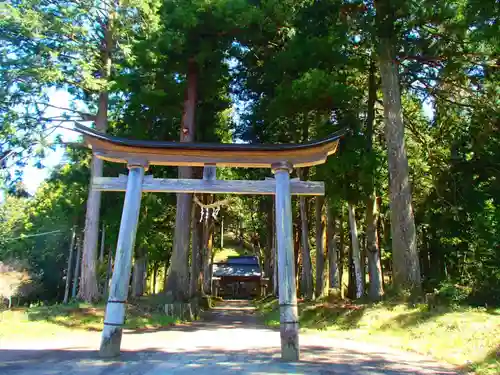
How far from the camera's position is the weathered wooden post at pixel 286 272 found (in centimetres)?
678

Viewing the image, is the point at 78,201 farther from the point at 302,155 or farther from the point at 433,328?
the point at 433,328

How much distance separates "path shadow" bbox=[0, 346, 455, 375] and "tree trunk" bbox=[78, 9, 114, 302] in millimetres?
6589

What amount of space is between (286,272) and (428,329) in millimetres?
3940

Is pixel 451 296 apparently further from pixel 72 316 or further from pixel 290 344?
pixel 72 316

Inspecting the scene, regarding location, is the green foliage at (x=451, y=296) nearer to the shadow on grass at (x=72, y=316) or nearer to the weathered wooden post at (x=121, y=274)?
the weathered wooden post at (x=121, y=274)

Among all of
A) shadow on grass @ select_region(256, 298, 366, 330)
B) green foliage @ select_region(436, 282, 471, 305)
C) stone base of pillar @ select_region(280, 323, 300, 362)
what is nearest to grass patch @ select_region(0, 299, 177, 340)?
shadow on grass @ select_region(256, 298, 366, 330)

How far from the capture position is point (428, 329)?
29.1ft

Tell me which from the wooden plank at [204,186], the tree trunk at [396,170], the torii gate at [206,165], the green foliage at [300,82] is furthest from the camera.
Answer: the green foliage at [300,82]

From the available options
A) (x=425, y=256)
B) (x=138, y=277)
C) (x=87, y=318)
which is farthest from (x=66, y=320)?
(x=425, y=256)

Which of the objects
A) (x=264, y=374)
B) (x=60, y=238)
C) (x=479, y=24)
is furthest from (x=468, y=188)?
(x=60, y=238)

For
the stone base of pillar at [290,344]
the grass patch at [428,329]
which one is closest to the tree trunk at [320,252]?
the grass patch at [428,329]

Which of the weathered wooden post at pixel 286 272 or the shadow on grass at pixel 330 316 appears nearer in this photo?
the weathered wooden post at pixel 286 272

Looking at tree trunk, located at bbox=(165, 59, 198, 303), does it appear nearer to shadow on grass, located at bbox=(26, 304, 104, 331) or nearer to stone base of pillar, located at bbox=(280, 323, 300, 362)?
shadow on grass, located at bbox=(26, 304, 104, 331)

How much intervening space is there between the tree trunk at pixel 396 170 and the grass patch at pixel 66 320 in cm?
744
